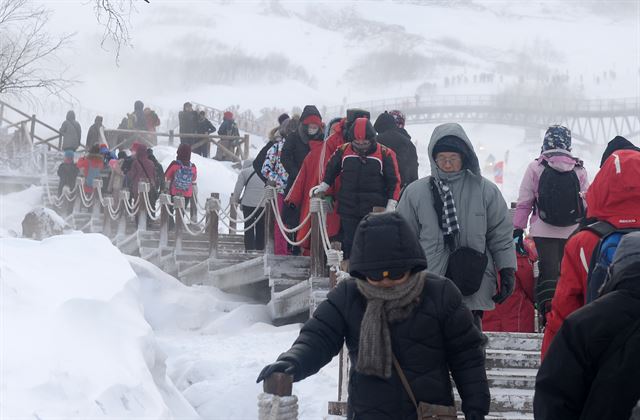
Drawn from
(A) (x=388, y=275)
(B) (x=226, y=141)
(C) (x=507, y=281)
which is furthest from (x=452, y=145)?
(B) (x=226, y=141)

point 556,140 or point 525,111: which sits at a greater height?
point 525,111

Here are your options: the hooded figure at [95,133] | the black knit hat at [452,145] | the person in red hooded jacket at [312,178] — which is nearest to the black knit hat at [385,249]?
the black knit hat at [452,145]

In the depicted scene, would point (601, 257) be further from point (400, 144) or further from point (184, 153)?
point (184, 153)

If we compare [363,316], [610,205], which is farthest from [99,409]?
[610,205]

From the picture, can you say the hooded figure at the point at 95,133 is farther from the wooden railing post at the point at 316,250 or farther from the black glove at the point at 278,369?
the black glove at the point at 278,369

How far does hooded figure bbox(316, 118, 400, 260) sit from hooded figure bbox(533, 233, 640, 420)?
5628 millimetres

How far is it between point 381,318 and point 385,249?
229 millimetres

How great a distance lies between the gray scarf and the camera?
351 centimetres

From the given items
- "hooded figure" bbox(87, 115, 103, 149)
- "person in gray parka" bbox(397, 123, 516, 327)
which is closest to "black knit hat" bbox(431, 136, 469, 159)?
"person in gray parka" bbox(397, 123, 516, 327)

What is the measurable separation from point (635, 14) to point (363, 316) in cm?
15847

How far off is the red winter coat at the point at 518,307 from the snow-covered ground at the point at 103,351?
131 centimetres

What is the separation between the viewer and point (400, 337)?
3557 mm

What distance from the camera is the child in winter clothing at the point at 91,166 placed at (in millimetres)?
20719

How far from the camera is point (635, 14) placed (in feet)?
503
